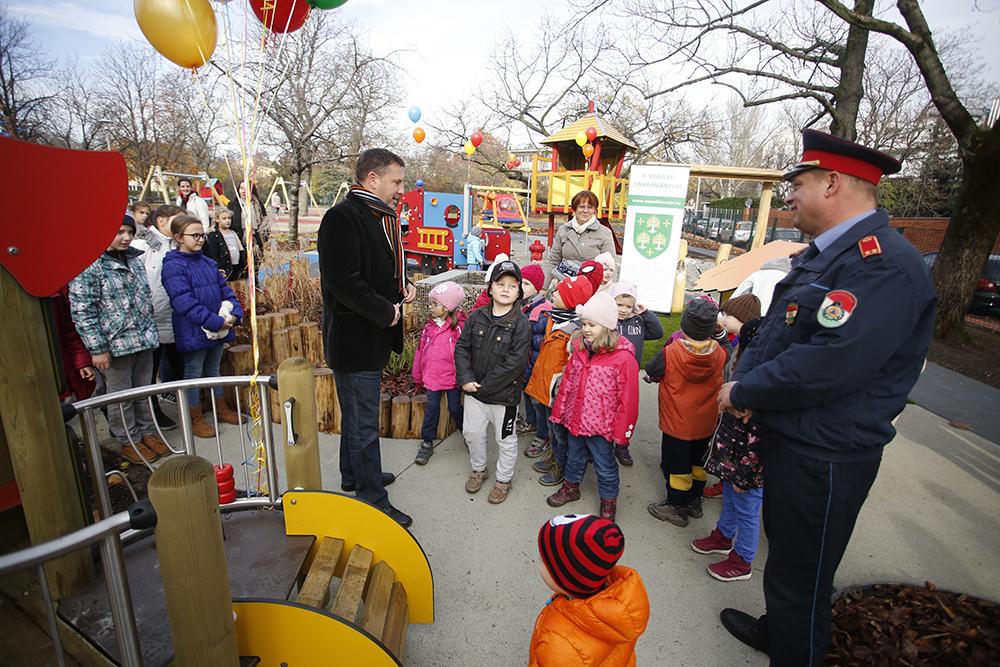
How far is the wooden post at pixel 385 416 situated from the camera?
4.18 m

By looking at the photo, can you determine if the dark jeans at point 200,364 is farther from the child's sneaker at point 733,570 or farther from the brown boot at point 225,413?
the child's sneaker at point 733,570

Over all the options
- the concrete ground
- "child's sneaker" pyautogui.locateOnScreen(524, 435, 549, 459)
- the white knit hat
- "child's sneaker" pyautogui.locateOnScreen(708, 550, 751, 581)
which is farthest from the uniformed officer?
"child's sneaker" pyautogui.locateOnScreen(524, 435, 549, 459)

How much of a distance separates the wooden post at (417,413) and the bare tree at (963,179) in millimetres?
9648

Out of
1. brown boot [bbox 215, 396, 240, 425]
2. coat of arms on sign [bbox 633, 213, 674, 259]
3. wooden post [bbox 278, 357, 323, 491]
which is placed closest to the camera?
wooden post [bbox 278, 357, 323, 491]

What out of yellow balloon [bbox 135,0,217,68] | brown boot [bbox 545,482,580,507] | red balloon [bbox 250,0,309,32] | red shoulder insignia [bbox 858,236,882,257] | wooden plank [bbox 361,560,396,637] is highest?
red balloon [bbox 250,0,309,32]

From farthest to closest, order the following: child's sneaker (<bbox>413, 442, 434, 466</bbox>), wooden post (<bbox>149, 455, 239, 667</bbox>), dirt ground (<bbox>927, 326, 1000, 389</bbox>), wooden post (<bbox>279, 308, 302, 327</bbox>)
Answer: dirt ground (<bbox>927, 326, 1000, 389</bbox>) → wooden post (<bbox>279, 308, 302, 327</bbox>) → child's sneaker (<bbox>413, 442, 434, 466</bbox>) → wooden post (<bbox>149, 455, 239, 667</bbox>)

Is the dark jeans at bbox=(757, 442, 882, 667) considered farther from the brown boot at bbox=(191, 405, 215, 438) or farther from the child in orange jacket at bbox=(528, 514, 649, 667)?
the brown boot at bbox=(191, 405, 215, 438)

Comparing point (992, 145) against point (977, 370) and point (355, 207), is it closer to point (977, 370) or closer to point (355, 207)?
point (977, 370)

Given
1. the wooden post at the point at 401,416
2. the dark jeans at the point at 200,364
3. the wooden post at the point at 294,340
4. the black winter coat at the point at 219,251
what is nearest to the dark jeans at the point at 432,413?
the wooden post at the point at 401,416

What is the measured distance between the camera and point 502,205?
17.0 meters

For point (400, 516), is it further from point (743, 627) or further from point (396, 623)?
point (743, 627)

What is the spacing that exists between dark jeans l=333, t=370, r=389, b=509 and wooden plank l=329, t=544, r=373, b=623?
79cm

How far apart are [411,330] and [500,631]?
11.7 ft

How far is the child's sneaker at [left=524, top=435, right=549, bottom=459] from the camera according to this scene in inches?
159
